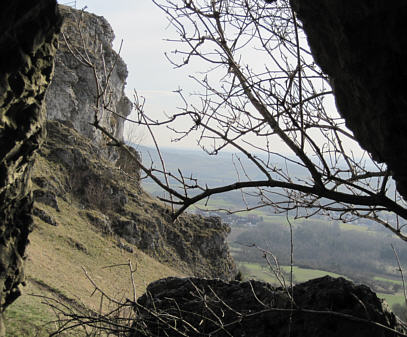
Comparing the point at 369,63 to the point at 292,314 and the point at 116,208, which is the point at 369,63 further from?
the point at 116,208

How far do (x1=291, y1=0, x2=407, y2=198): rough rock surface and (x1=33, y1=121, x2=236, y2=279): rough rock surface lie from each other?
97.7 ft

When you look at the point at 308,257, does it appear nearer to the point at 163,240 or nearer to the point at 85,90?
the point at 163,240

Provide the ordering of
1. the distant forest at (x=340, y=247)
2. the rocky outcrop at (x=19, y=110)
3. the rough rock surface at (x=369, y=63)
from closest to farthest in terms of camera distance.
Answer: the rough rock surface at (x=369, y=63) < the rocky outcrop at (x=19, y=110) < the distant forest at (x=340, y=247)

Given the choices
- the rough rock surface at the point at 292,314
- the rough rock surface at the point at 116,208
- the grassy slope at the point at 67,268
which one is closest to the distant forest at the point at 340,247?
the rough rock surface at the point at 116,208

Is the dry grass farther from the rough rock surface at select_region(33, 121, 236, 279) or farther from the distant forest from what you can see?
the distant forest

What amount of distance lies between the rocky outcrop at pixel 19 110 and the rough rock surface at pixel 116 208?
28215mm

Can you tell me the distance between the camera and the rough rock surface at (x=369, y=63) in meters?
1.55

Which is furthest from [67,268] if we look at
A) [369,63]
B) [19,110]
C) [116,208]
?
[369,63]

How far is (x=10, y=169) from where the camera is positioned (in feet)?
8.58

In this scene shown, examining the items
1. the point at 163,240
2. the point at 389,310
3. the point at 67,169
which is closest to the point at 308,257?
the point at 163,240

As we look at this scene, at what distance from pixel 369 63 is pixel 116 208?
3668 centimetres

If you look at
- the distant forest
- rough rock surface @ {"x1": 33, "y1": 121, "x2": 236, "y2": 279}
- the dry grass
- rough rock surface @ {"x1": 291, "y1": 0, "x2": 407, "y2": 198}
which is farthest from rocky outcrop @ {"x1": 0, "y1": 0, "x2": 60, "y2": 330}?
the distant forest

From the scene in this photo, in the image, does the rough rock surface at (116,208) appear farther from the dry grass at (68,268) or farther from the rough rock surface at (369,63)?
the rough rock surface at (369,63)

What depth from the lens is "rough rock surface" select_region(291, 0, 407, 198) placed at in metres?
1.55
